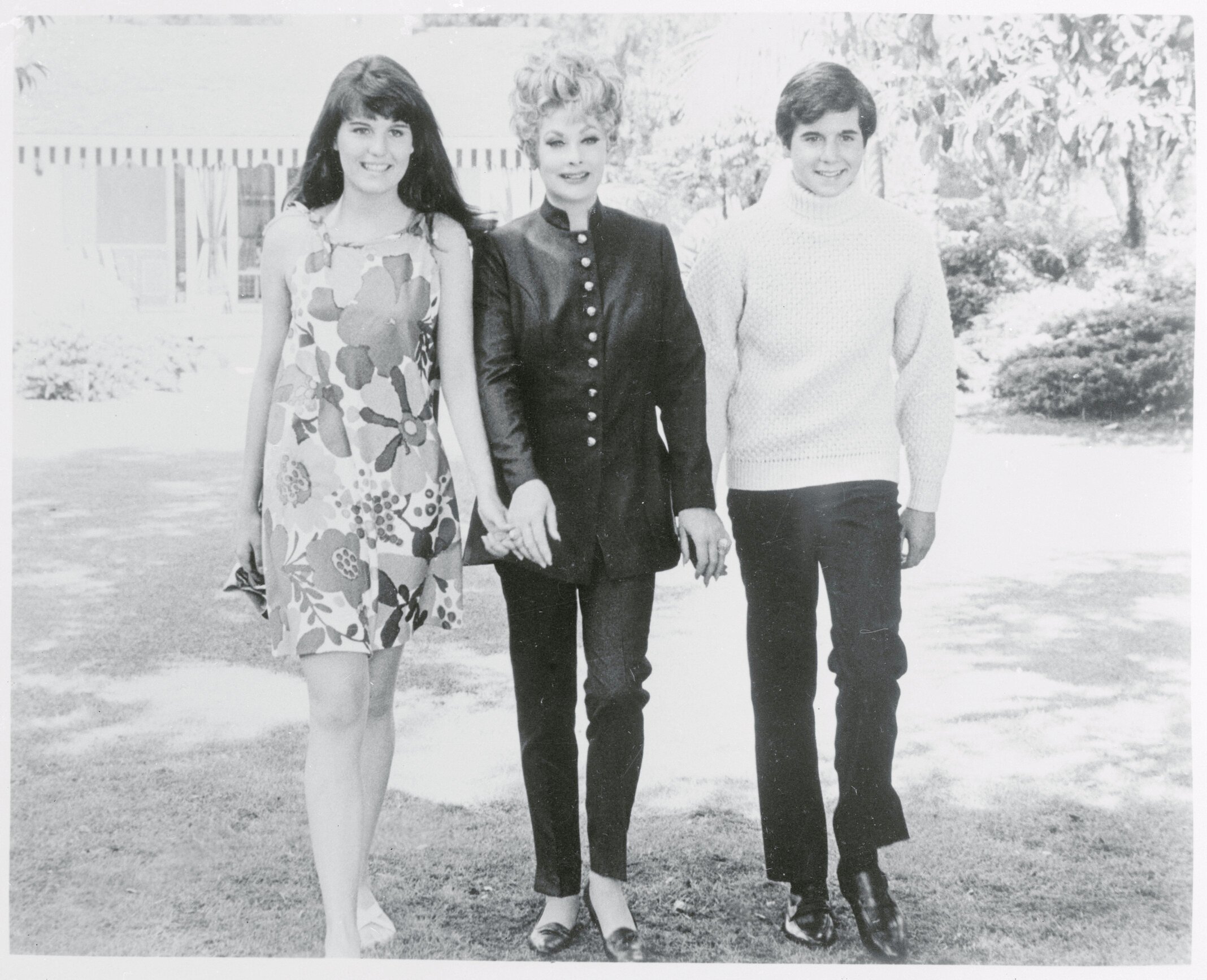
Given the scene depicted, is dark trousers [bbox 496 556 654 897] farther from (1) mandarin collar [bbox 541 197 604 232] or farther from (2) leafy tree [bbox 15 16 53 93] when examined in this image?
(2) leafy tree [bbox 15 16 53 93]

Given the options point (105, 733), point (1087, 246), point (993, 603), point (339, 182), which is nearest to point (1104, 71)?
point (1087, 246)

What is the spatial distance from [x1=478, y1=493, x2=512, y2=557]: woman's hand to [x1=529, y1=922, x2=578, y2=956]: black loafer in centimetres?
92

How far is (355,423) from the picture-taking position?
9.30 ft

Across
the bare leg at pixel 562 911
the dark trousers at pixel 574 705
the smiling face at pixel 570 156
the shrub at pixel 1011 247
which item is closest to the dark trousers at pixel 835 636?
the dark trousers at pixel 574 705

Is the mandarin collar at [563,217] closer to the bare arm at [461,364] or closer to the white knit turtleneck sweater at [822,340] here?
the bare arm at [461,364]

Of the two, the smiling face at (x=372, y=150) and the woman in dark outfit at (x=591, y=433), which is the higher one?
the smiling face at (x=372, y=150)

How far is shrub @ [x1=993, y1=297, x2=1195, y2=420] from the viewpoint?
3738mm

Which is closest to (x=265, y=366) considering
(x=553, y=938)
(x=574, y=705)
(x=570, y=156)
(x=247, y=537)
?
(x=247, y=537)

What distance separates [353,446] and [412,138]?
2.29 feet

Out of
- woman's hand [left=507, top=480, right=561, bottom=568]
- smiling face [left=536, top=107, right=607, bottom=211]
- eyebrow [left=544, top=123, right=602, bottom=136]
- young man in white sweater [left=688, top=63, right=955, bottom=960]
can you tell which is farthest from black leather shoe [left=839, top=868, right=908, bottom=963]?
eyebrow [left=544, top=123, right=602, bottom=136]

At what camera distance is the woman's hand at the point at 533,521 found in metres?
2.79

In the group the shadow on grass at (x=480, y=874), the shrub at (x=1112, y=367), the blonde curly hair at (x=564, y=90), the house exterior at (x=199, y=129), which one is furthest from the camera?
the shrub at (x=1112, y=367)

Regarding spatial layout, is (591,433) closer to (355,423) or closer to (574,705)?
(355,423)

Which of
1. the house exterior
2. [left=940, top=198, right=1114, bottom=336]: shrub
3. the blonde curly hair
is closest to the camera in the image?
the blonde curly hair
